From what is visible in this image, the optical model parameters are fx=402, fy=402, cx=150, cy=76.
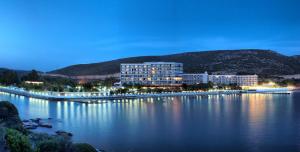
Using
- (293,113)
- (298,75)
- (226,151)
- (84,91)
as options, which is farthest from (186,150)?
(298,75)

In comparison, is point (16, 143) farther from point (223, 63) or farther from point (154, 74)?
point (223, 63)

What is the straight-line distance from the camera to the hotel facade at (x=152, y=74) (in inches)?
3049

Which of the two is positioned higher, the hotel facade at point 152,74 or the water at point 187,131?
the hotel facade at point 152,74

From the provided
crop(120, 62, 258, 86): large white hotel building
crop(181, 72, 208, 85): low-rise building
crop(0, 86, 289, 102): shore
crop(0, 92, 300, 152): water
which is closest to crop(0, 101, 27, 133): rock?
crop(0, 92, 300, 152): water

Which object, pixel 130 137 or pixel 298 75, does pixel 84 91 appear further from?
pixel 298 75

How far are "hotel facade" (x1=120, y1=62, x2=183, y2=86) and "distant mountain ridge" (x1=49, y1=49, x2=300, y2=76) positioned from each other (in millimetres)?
28038

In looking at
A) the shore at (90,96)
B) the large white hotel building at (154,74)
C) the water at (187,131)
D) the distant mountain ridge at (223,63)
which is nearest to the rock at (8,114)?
the water at (187,131)

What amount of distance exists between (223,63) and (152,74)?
42.9 meters

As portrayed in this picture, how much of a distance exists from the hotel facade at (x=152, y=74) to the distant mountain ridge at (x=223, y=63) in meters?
28.0

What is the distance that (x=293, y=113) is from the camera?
30.8 meters

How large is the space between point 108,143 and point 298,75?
3855 inches

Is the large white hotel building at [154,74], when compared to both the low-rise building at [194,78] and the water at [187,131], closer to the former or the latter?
the low-rise building at [194,78]

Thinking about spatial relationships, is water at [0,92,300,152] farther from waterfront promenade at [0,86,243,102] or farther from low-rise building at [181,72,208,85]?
low-rise building at [181,72,208,85]

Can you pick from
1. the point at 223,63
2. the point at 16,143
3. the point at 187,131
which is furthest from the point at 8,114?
the point at 223,63
